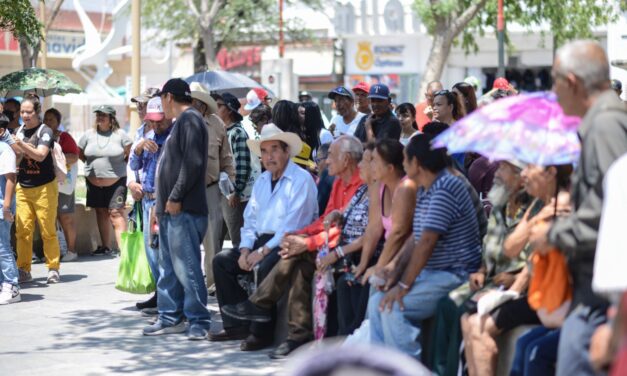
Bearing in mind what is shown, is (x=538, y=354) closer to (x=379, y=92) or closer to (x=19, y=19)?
(x=379, y=92)

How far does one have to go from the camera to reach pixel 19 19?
13062 mm

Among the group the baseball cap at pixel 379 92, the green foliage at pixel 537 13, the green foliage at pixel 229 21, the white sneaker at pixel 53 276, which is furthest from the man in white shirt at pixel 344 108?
the green foliage at pixel 229 21

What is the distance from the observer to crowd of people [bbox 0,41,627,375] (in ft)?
16.1

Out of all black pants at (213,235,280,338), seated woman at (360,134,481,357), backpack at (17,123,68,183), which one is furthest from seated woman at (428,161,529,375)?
backpack at (17,123,68,183)

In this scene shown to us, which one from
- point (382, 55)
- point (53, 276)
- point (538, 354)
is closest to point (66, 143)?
point (53, 276)

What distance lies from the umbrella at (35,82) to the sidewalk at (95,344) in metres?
2.85

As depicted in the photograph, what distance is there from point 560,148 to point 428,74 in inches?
804

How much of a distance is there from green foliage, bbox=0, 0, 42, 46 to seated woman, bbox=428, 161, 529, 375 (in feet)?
25.8

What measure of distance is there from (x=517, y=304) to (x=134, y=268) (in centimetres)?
474

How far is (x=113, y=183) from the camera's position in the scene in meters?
13.8

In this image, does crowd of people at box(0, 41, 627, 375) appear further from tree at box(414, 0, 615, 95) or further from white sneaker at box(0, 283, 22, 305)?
tree at box(414, 0, 615, 95)

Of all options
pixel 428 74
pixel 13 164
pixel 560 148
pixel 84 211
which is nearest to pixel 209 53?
pixel 428 74

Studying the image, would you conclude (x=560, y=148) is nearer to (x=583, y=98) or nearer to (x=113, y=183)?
(x=583, y=98)

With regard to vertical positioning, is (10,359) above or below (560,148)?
below
